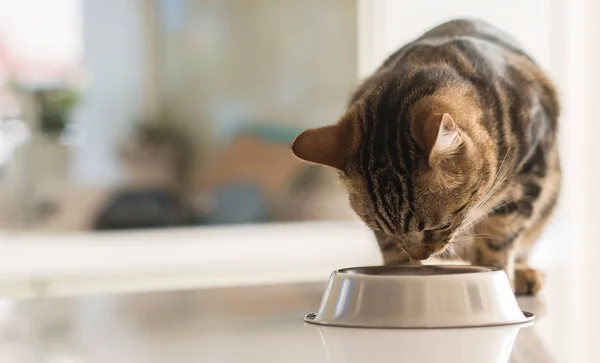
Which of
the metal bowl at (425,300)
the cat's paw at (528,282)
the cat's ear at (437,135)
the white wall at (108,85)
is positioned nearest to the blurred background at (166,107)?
the white wall at (108,85)

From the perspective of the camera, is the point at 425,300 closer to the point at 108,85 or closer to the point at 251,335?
the point at 251,335

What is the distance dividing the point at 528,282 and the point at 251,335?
2.00ft

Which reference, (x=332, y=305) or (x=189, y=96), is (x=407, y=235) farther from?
(x=189, y=96)

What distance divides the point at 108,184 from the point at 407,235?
3.14 metres

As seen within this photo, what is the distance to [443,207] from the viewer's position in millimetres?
1232

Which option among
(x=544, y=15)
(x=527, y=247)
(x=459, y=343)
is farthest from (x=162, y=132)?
(x=459, y=343)

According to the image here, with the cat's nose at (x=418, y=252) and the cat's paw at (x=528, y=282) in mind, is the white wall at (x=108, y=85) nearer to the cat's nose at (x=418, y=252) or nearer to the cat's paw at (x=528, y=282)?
the cat's paw at (x=528, y=282)

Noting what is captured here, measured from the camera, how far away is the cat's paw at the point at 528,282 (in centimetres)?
150

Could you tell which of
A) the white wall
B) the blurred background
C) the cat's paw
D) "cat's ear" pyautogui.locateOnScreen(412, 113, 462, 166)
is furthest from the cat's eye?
the white wall

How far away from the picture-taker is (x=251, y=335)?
3.60 feet

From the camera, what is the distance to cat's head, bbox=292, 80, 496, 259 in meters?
1.19

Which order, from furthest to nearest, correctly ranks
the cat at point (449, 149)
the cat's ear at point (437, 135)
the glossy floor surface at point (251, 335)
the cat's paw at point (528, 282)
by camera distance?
the cat's paw at point (528, 282) → the cat at point (449, 149) → the cat's ear at point (437, 135) → the glossy floor surface at point (251, 335)

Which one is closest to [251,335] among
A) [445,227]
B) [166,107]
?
[445,227]

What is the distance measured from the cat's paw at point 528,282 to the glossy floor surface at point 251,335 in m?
0.04
